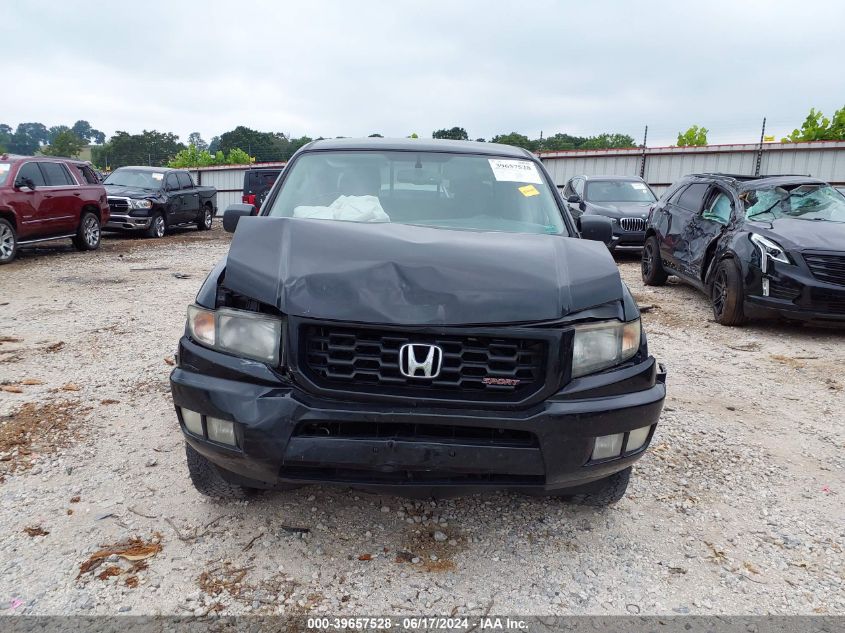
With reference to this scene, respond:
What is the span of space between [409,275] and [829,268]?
5.28m

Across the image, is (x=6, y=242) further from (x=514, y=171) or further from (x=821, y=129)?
(x=821, y=129)

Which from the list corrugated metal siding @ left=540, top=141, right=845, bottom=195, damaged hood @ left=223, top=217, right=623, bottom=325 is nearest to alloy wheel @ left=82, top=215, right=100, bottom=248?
damaged hood @ left=223, top=217, right=623, bottom=325

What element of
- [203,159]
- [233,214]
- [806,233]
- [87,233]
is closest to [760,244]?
[806,233]

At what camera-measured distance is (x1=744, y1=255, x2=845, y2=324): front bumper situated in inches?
229

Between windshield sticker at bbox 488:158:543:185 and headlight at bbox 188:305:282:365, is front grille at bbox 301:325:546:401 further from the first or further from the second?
windshield sticker at bbox 488:158:543:185

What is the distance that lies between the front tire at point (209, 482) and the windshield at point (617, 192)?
10.9 metres

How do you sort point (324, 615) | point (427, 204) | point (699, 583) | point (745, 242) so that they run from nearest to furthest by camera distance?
1. point (324, 615)
2. point (699, 583)
3. point (427, 204)
4. point (745, 242)

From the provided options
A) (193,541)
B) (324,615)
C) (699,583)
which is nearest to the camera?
(324,615)

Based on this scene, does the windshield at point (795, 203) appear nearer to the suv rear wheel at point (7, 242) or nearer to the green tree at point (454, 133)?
the suv rear wheel at point (7, 242)

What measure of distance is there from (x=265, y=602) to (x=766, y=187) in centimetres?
701

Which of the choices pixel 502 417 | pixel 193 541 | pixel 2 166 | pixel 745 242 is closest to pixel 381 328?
pixel 502 417

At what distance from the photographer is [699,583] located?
92.0 inches

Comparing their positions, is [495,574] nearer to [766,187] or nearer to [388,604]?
[388,604]

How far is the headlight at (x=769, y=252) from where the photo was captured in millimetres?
6016
